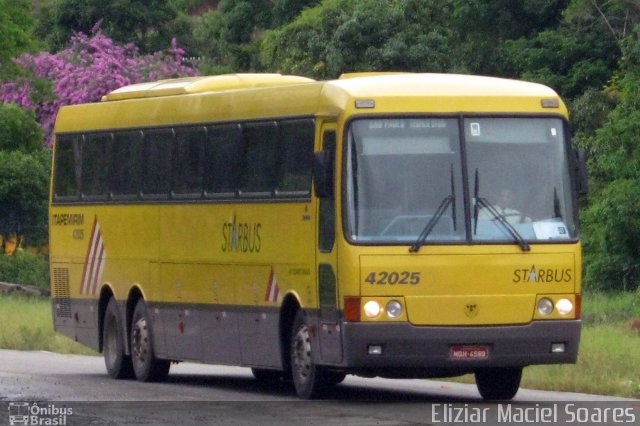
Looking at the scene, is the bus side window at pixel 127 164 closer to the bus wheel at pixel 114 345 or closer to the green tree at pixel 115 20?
the bus wheel at pixel 114 345

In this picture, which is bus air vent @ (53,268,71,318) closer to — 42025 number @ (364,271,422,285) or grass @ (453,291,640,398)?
grass @ (453,291,640,398)

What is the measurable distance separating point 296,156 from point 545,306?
9.55ft

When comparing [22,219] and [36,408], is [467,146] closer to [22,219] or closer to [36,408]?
[36,408]

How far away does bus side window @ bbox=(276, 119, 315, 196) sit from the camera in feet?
51.5

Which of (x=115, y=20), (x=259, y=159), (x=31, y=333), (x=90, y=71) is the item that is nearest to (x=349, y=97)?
(x=259, y=159)

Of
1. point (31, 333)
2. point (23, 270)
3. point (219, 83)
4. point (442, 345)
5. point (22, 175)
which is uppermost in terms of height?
point (219, 83)

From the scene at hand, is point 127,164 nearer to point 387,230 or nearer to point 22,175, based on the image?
point 387,230

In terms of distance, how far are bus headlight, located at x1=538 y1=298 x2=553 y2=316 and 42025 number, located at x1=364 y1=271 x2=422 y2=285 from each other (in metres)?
1.20

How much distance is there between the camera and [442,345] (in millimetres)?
14523

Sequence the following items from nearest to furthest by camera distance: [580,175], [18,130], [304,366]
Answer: [580,175] → [304,366] → [18,130]

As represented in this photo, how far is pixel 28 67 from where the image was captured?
160 ft

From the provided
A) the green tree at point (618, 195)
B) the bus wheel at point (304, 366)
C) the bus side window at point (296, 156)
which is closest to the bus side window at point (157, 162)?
the bus side window at point (296, 156)

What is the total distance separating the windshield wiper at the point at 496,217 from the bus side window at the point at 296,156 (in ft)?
5.54

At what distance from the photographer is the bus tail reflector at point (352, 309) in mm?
14500
